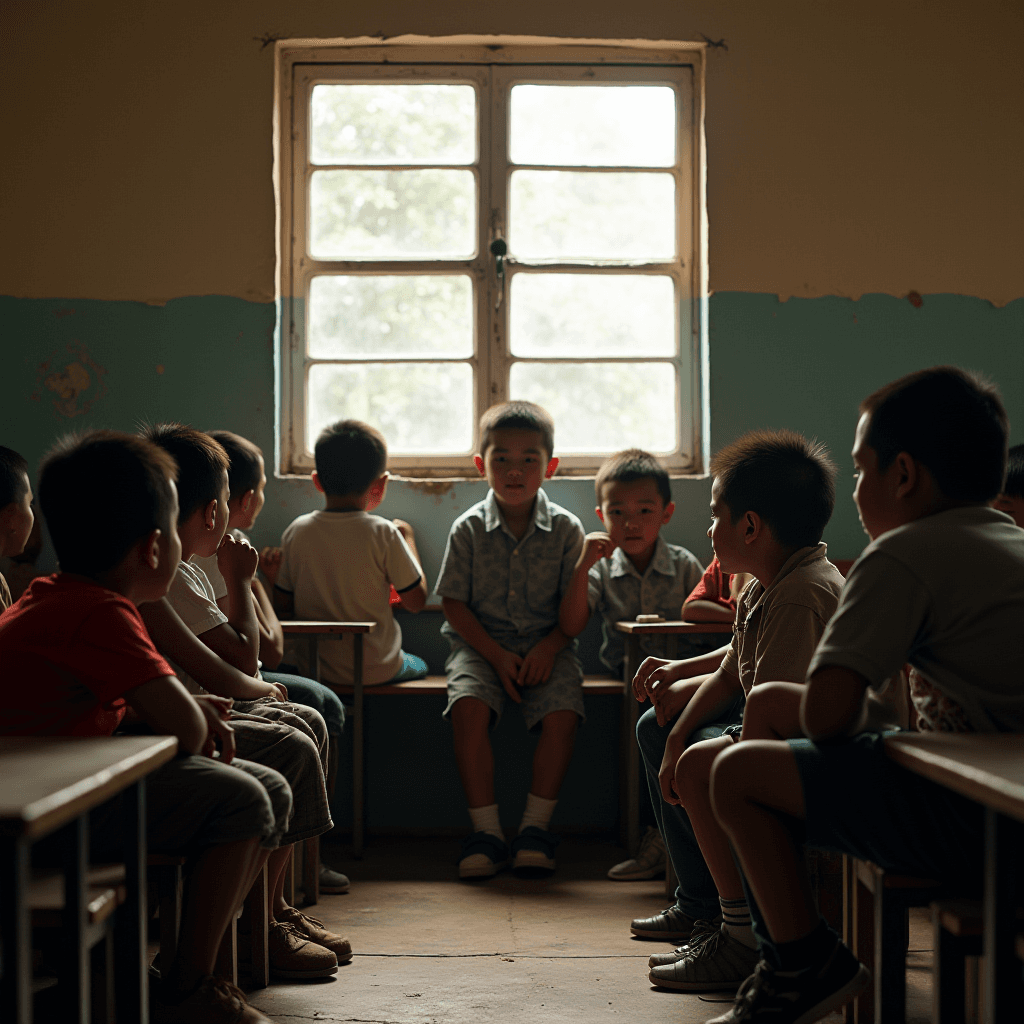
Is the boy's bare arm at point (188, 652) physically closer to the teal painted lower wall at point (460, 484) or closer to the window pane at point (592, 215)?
the teal painted lower wall at point (460, 484)

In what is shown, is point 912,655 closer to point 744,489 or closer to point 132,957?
point 744,489

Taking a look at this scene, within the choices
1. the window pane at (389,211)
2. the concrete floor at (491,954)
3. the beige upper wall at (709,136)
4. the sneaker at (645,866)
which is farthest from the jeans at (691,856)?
the window pane at (389,211)

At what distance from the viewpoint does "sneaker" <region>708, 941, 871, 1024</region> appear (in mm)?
1414

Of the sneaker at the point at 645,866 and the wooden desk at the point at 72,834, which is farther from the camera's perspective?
the sneaker at the point at 645,866

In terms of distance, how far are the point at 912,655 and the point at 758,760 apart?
0.25m

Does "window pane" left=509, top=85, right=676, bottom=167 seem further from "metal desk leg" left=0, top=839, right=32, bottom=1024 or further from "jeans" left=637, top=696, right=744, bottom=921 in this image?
"metal desk leg" left=0, top=839, right=32, bottom=1024

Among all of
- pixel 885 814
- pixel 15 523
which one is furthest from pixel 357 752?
pixel 885 814

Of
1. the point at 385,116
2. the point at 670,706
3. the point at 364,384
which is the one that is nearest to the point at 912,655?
the point at 670,706

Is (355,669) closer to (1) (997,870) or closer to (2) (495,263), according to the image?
(2) (495,263)

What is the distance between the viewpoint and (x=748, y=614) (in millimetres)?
1894

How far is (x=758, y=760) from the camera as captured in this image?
1.42m

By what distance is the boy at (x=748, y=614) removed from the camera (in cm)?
175

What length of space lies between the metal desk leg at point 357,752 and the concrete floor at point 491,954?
78 mm

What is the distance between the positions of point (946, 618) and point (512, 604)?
198 centimetres
